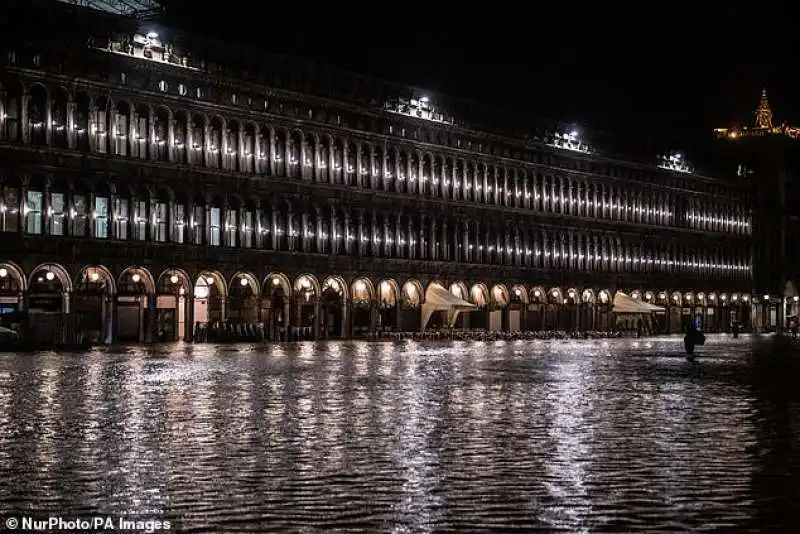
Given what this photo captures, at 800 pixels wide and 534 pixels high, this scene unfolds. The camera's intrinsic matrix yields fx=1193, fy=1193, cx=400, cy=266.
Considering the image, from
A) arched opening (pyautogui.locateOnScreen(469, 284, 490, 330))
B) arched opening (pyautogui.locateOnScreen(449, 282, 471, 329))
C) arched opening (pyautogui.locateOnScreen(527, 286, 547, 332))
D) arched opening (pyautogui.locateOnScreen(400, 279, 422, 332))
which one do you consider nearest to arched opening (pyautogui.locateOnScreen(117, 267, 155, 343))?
arched opening (pyautogui.locateOnScreen(400, 279, 422, 332))

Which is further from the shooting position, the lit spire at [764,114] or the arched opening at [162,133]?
the lit spire at [764,114]

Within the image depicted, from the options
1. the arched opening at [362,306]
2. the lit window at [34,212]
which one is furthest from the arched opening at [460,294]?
the lit window at [34,212]

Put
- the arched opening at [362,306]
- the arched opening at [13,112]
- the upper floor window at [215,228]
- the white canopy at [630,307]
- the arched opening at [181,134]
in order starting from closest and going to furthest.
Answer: the arched opening at [13,112] < the arched opening at [181,134] < the upper floor window at [215,228] < the arched opening at [362,306] < the white canopy at [630,307]

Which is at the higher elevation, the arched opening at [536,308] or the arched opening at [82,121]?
the arched opening at [82,121]

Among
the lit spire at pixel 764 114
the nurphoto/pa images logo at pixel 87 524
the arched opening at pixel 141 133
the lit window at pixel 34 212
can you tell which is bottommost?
the nurphoto/pa images logo at pixel 87 524

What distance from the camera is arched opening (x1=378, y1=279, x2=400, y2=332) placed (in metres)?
86.6

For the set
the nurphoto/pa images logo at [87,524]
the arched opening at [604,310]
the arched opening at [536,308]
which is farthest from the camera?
the arched opening at [604,310]

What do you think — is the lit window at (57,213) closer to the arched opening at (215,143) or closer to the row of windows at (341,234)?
the row of windows at (341,234)

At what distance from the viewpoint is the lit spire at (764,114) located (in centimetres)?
13875

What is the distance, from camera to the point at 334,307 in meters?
83.6

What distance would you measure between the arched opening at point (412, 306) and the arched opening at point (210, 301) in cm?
1785

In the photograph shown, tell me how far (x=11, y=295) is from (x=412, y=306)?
33412 mm

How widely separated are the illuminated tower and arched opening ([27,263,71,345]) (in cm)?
8929

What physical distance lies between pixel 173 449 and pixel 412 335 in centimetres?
6529
